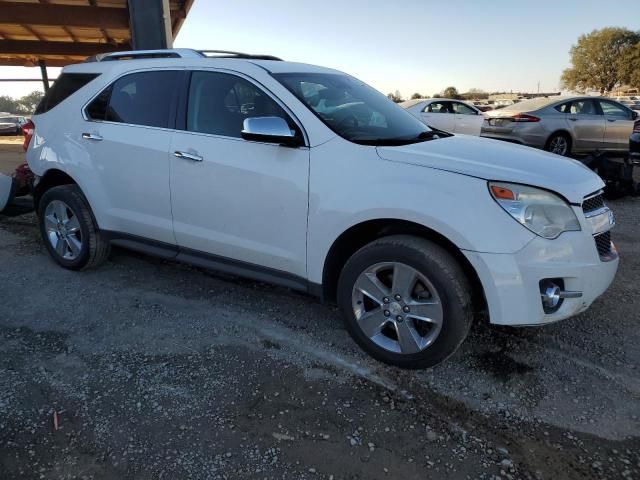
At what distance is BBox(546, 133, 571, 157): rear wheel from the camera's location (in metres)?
10.8

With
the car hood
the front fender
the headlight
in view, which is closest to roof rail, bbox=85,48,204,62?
the front fender

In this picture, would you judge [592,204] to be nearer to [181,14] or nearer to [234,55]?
[234,55]

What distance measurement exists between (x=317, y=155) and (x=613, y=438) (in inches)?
84.9

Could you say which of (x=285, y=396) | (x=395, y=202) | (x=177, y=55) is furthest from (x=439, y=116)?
(x=285, y=396)

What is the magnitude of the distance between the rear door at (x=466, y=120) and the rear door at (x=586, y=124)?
2989 millimetres

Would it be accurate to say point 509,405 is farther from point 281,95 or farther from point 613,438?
point 281,95

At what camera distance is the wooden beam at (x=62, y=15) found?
1138cm

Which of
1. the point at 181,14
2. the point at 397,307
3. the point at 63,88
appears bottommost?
the point at 397,307

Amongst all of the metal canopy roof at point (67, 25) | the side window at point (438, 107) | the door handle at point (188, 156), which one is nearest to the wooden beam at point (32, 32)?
the metal canopy roof at point (67, 25)

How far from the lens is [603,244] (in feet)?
9.49

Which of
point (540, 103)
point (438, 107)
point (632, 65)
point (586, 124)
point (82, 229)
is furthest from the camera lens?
point (632, 65)

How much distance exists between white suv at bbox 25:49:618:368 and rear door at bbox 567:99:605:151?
8669 millimetres

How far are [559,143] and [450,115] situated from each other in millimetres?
3517

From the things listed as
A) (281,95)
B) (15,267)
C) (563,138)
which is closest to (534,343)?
(281,95)
